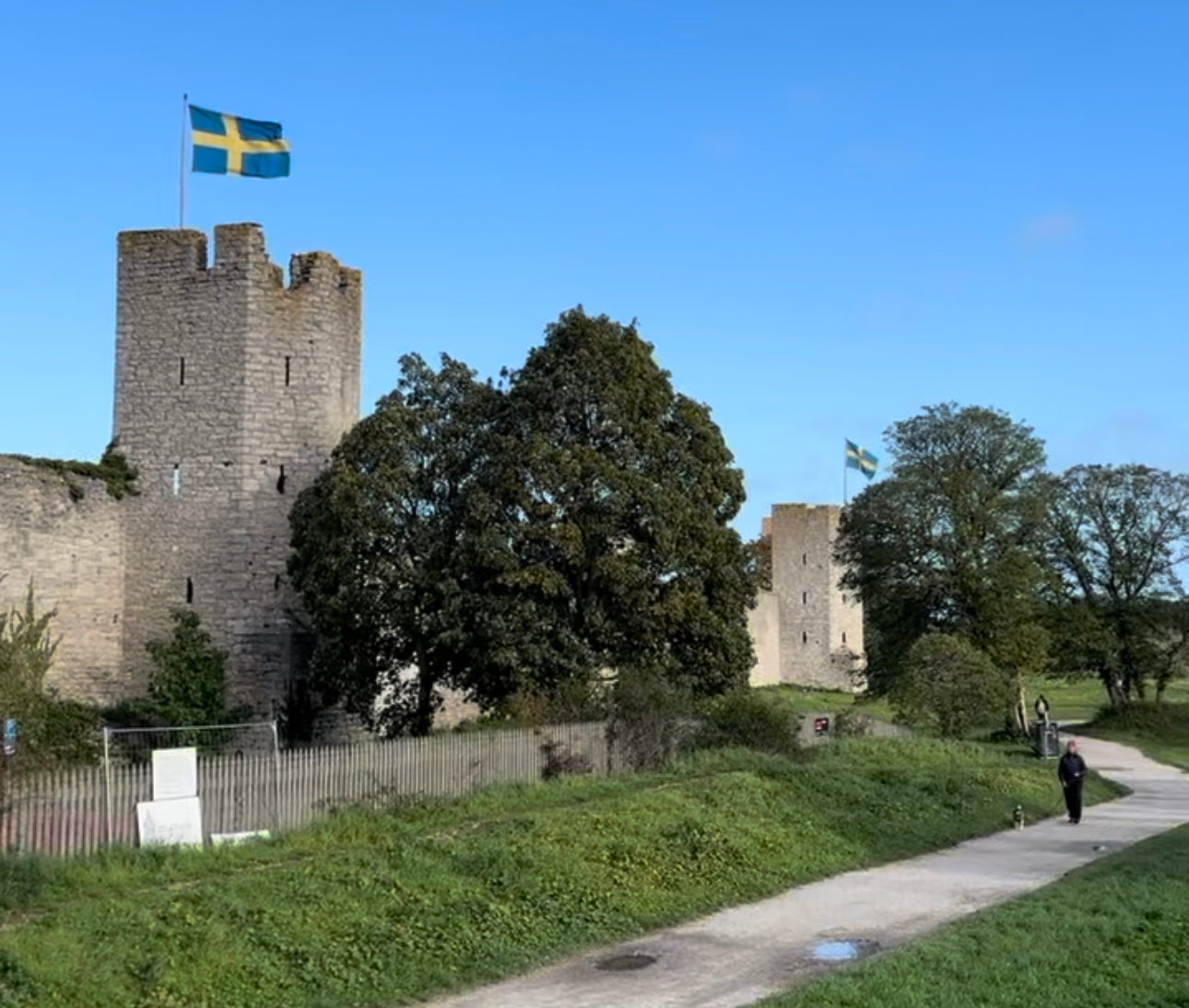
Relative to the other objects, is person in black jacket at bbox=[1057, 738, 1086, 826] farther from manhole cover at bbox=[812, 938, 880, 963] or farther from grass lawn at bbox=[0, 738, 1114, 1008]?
manhole cover at bbox=[812, 938, 880, 963]

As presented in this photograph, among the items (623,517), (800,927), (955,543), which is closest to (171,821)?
(800,927)

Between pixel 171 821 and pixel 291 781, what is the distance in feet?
6.11

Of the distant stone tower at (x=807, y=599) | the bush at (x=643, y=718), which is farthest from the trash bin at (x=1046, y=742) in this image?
the distant stone tower at (x=807, y=599)

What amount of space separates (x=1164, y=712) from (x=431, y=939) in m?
40.8

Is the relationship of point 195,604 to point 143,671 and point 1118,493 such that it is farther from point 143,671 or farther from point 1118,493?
point 1118,493

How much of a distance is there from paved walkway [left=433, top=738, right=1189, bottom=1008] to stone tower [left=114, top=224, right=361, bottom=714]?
51.1 feet

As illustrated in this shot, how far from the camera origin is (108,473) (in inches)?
1139

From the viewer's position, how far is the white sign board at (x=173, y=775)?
16250 millimetres

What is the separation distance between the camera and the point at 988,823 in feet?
70.5

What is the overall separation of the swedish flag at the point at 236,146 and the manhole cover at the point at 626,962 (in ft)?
67.9

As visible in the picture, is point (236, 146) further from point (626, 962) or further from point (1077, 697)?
point (1077, 697)

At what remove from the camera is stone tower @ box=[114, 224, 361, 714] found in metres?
28.8

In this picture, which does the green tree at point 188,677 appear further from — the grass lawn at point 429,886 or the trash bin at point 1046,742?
the trash bin at point 1046,742

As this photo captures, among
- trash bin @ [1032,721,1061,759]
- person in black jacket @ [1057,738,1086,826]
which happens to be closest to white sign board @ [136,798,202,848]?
person in black jacket @ [1057,738,1086,826]
